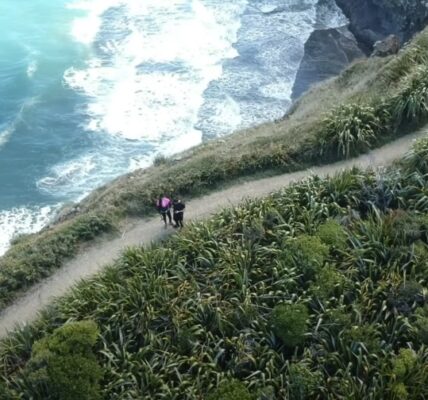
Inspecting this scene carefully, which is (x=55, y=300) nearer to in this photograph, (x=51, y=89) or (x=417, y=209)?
(x=417, y=209)

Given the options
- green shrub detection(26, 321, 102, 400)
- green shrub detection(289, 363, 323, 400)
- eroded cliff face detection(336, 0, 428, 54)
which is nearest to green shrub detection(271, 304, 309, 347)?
green shrub detection(289, 363, 323, 400)

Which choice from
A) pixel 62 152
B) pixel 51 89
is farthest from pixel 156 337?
pixel 51 89

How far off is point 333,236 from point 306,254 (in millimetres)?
1227

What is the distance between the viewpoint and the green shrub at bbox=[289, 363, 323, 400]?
14.9 m

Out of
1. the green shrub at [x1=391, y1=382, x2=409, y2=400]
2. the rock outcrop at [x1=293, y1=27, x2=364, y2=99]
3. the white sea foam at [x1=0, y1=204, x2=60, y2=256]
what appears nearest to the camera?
the green shrub at [x1=391, y1=382, x2=409, y2=400]

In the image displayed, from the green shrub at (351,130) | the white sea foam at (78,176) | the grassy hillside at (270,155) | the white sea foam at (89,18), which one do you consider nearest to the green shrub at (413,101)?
the grassy hillside at (270,155)

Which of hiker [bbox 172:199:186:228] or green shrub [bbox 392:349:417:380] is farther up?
hiker [bbox 172:199:186:228]

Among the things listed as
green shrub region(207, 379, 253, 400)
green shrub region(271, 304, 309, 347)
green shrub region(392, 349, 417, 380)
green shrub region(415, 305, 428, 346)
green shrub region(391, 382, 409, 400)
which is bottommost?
green shrub region(391, 382, 409, 400)

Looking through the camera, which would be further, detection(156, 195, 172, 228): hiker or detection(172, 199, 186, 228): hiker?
detection(156, 195, 172, 228): hiker

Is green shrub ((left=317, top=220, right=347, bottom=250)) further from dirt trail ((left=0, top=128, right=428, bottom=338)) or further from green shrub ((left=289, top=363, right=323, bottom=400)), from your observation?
green shrub ((left=289, top=363, right=323, bottom=400))

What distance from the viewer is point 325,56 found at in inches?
1823

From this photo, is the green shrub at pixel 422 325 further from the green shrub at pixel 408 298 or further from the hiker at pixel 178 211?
the hiker at pixel 178 211

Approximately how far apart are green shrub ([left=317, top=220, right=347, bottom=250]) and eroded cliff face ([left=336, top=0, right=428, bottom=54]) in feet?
84.3

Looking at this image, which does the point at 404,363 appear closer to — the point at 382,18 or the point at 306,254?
the point at 306,254
